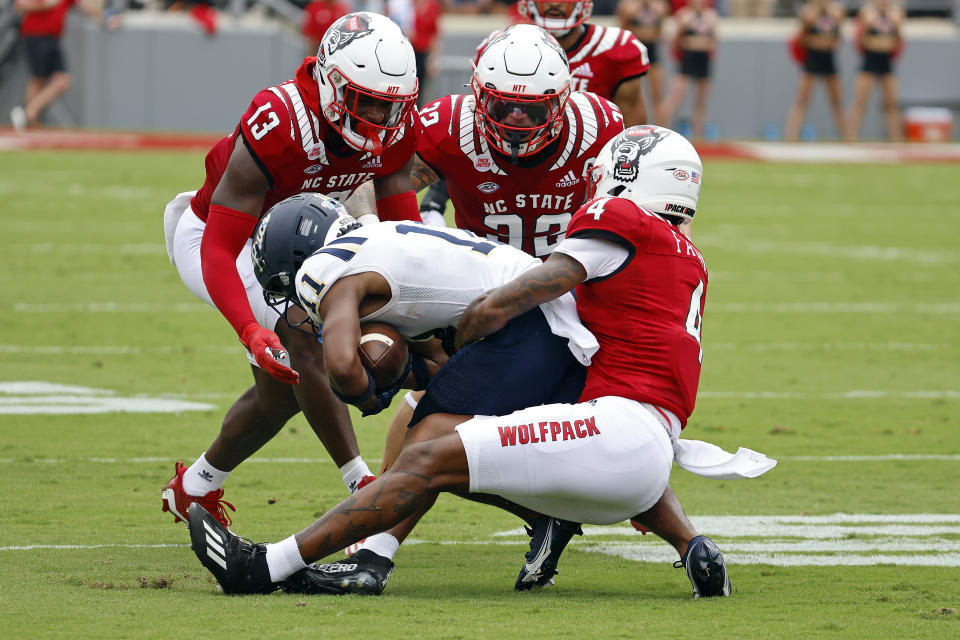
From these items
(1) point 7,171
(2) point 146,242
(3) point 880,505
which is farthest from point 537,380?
(1) point 7,171

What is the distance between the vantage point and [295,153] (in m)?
5.26

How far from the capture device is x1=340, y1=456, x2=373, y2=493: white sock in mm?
5422

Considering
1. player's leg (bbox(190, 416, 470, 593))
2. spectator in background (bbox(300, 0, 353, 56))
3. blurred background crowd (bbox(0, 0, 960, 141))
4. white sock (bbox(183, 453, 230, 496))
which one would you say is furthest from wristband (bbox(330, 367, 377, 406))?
spectator in background (bbox(300, 0, 353, 56))

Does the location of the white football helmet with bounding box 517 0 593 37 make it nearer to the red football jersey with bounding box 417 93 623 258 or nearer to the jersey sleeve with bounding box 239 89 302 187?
the red football jersey with bounding box 417 93 623 258

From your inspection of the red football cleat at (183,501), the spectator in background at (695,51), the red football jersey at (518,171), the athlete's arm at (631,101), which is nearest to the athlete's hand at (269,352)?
the red football cleat at (183,501)

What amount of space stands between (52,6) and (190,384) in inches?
495

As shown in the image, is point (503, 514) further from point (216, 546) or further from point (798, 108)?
point (798, 108)

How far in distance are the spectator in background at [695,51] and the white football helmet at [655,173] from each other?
1640cm

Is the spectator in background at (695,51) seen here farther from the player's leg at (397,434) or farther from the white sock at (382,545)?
the white sock at (382,545)

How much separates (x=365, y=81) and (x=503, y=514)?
1679 mm

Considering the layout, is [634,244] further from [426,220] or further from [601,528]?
[426,220]

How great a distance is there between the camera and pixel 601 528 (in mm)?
5781

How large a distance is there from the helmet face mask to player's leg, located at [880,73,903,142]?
18.5 metres

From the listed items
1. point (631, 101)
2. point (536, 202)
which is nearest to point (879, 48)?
point (631, 101)
